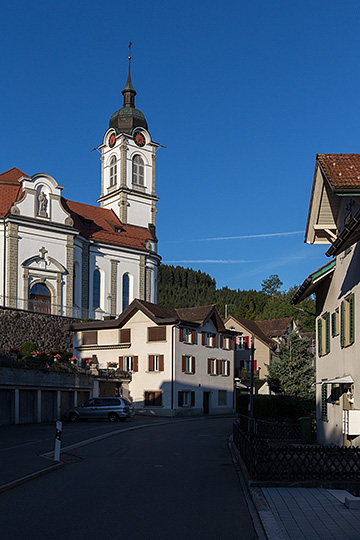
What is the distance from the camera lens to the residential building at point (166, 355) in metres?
51.5

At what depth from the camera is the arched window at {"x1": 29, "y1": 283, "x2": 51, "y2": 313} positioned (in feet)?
195

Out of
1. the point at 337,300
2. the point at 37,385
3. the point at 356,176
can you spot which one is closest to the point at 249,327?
the point at 37,385

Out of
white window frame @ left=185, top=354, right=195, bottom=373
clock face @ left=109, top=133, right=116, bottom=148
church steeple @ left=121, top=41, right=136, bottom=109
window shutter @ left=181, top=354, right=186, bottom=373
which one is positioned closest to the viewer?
window shutter @ left=181, top=354, right=186, bottom=373

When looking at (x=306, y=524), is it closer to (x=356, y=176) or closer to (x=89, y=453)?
(x=356, y=176)

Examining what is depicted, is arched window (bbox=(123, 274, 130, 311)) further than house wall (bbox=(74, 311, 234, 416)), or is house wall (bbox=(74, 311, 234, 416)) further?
arched window (bbox=(123, 274, 130, 311))

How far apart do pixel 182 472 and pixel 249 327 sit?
59207mm

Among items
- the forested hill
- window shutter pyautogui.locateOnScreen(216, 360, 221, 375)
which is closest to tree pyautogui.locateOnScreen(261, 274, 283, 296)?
the forested hill

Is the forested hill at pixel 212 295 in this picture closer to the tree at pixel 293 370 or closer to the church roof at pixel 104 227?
the church roof at pixel 104 227

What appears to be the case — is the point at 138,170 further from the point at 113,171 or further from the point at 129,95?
the point at 129,95

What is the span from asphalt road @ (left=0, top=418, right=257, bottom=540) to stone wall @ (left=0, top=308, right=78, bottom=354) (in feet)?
118

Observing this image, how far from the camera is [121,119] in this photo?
82562 millimetres

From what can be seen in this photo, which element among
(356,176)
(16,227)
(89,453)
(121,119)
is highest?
(121,119)

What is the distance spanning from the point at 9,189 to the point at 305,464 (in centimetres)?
5540

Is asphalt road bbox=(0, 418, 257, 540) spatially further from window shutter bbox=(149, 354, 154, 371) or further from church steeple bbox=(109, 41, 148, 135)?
church steeple bbox=(109, 41, 148, 135)
